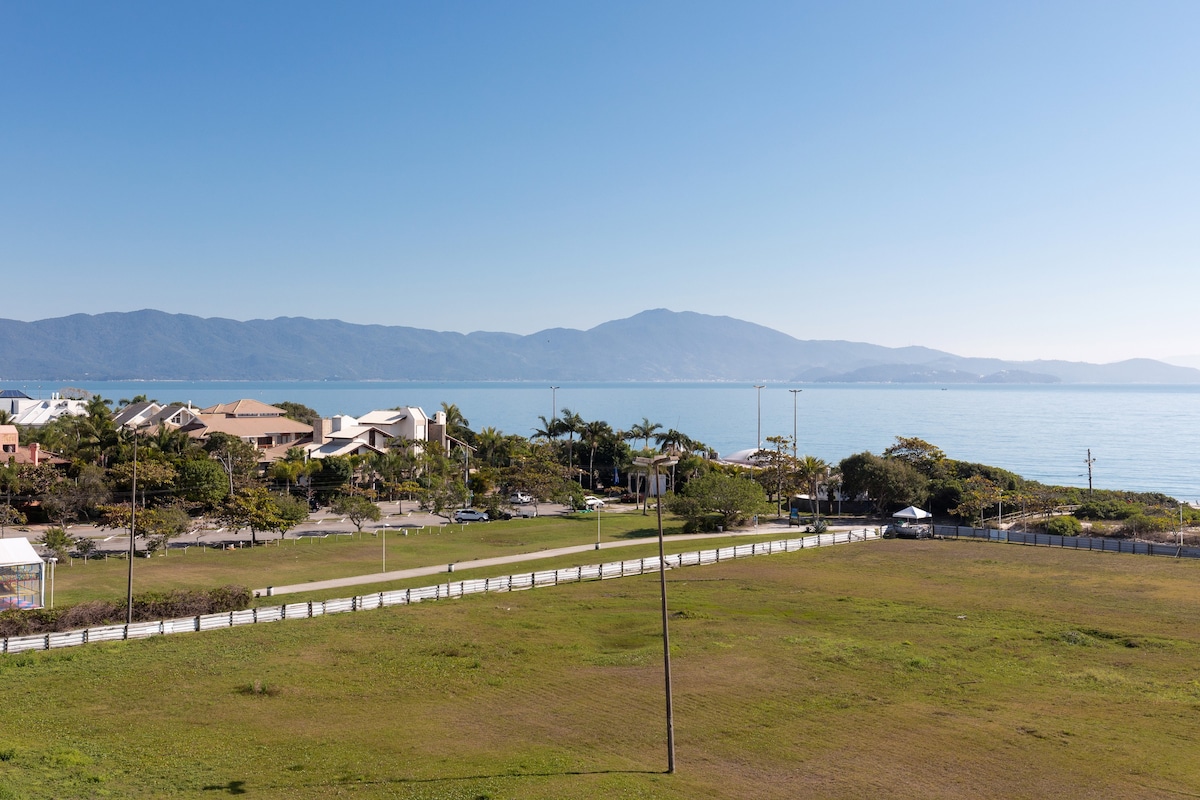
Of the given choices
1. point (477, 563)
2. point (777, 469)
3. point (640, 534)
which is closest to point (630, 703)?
point (477, 563)

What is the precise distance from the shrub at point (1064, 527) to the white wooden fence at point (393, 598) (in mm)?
19886

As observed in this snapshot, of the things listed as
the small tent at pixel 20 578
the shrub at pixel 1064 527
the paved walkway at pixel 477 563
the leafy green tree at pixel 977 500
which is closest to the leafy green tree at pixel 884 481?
the leafy green tree at pixel 977 500

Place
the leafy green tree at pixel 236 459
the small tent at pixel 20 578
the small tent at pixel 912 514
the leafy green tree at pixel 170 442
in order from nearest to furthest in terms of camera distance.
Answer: the small tent at pixel 20 578 < the small tent at pixel 912 514 < the leafy green tree at pixel 236 459 < the leafy green tree at pixel 170 442

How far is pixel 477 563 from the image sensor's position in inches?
2192

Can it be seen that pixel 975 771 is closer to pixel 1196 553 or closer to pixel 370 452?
pixel 1196 553

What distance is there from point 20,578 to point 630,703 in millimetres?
30545

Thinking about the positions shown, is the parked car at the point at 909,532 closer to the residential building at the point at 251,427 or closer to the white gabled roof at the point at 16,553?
the white gabled roof at the point at 16,553

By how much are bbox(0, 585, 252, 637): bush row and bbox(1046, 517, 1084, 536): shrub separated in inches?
2389

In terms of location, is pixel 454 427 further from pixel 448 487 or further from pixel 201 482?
pixel 201 482

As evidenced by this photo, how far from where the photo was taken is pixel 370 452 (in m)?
93.6

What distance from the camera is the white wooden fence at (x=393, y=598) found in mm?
34031

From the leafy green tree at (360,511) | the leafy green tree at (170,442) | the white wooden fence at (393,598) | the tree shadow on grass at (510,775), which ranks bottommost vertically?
the white wooden fence at (393,598)

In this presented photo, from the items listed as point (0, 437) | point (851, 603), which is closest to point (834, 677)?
point (851, 603)

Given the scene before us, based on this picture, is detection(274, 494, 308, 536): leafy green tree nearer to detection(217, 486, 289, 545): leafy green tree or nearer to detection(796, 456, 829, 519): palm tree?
detection(217, 486, 289, 545): leafy green tree
